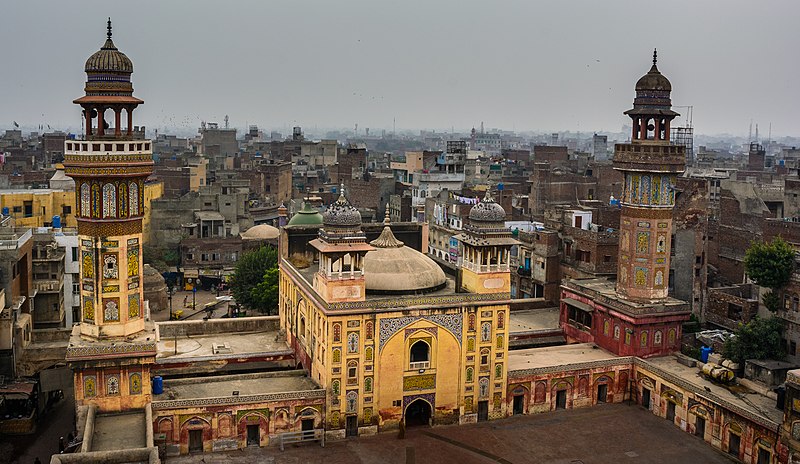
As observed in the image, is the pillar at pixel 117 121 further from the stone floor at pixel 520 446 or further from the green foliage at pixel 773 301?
the green foliage at pixel 773 301

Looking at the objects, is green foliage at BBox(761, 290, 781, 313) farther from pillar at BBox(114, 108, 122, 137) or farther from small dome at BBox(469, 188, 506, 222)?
pillar at BBox(114, 108, 122, 137)

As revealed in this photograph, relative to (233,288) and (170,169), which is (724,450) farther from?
(170,169)

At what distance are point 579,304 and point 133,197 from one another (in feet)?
62.9

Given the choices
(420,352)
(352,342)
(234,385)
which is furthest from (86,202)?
(420,352)

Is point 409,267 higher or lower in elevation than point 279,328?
higher

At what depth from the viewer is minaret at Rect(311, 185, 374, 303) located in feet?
87.0

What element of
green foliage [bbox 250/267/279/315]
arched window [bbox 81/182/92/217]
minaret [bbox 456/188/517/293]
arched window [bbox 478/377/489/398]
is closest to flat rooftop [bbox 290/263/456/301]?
minaret [bbox 456/188/517/293]

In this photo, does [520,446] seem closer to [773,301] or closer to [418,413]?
[418,413]

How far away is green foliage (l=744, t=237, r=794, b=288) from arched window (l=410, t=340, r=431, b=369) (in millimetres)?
15854

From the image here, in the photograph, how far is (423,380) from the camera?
27969 mm

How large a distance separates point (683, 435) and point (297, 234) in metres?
17.2

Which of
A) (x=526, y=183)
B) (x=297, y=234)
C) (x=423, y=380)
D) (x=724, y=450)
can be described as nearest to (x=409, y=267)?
(x=423, y=380)

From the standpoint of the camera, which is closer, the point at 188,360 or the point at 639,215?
the point at 188,360

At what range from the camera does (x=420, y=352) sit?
91.8ft
